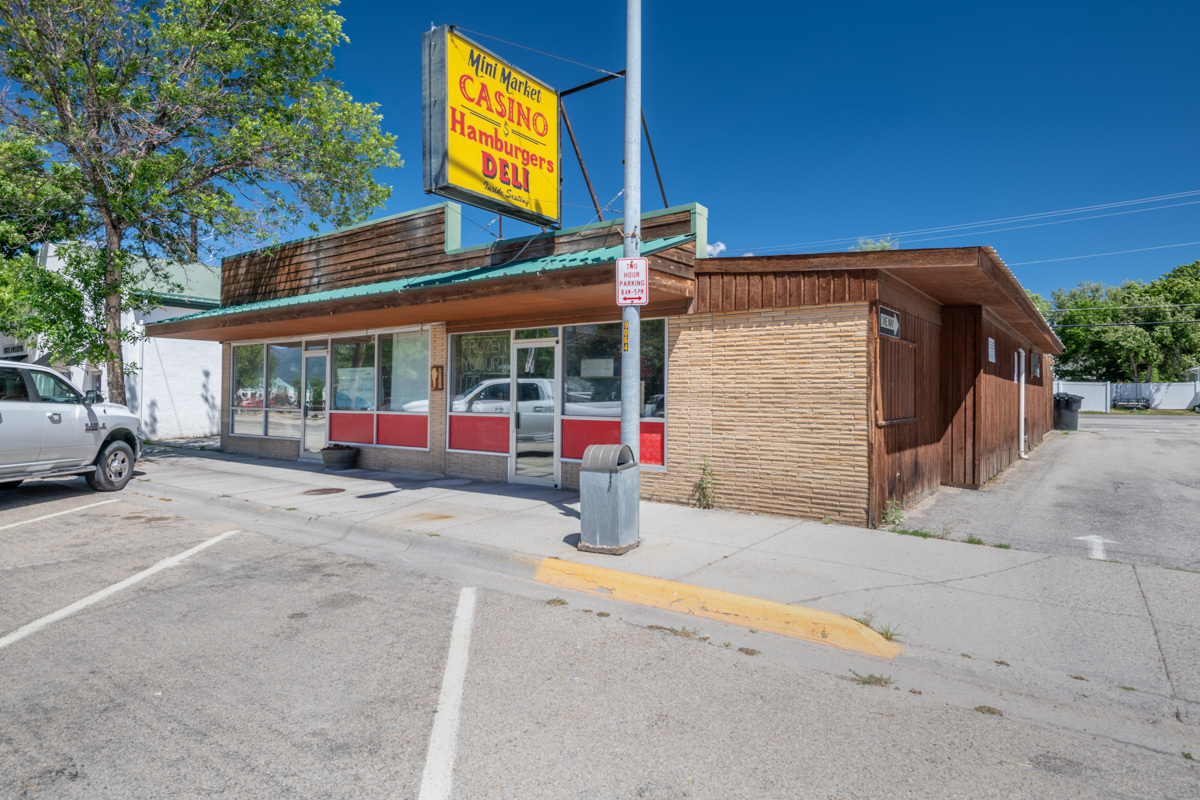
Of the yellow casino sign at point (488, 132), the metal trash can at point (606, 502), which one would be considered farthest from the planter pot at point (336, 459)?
the metal trash can at point (606, 502)

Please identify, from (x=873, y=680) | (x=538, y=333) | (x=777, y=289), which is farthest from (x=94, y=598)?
(x=777, y=289)

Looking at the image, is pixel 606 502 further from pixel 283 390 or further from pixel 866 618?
pixel 283 390

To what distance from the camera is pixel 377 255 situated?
515 inches

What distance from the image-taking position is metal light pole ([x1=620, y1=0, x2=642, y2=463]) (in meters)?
7.14

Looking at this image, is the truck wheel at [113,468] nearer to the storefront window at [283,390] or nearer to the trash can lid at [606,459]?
the storefront window at [283,390]

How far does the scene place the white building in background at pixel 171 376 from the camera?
65.9 feet

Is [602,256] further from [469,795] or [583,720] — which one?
[469,795]

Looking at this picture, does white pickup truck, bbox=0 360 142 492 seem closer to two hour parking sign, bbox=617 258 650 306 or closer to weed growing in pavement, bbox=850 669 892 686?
two hour parking sign, bbox=617 258 650 306

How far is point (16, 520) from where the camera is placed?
8.69 meters

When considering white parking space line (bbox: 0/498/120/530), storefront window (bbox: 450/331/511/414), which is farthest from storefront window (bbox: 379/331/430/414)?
white parking space line (bbox: 0/498/120/530)

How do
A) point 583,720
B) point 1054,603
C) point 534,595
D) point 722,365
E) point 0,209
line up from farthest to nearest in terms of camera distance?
1. point 0,209
2. point 722,365
3. point 534,595
4. point 1054,603
5. point 583,720

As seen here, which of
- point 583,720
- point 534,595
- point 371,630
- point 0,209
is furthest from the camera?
point 0,209

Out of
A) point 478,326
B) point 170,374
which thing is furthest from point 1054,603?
point 170,374

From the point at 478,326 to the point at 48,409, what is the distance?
6133 mm
